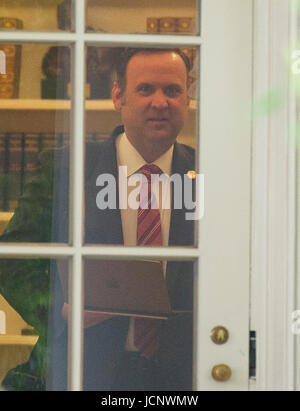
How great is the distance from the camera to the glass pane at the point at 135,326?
1.39 meters

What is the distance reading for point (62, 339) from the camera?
55.2 inches

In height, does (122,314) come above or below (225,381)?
above

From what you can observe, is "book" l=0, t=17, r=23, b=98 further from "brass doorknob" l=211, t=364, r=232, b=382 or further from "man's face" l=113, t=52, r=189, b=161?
"brass doorknob" l=211, t=364, r=232, b=382

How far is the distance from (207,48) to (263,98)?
0.70 ft

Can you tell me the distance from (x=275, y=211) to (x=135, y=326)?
492 millimetres

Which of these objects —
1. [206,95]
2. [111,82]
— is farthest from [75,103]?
[206,95]

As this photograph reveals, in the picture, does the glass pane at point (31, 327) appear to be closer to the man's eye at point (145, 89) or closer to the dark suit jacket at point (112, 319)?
the dark suit jacket at point (112, 319)

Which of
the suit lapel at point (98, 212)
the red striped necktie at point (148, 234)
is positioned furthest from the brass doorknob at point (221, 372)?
the suit lapel at point (98, 212)

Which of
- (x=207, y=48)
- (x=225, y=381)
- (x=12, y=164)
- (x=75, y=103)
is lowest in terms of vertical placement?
(x=225, y=381)

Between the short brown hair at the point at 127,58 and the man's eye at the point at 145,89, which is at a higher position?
the short brown hair at the point at 127,58

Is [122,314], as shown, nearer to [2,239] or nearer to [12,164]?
[2,239]

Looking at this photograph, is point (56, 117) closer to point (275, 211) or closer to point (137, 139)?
point (137, 139)

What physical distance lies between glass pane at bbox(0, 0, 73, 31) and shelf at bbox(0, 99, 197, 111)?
20cm

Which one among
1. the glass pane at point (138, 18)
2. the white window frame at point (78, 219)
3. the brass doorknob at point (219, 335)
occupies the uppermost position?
the glass pane at point (138, 18)
